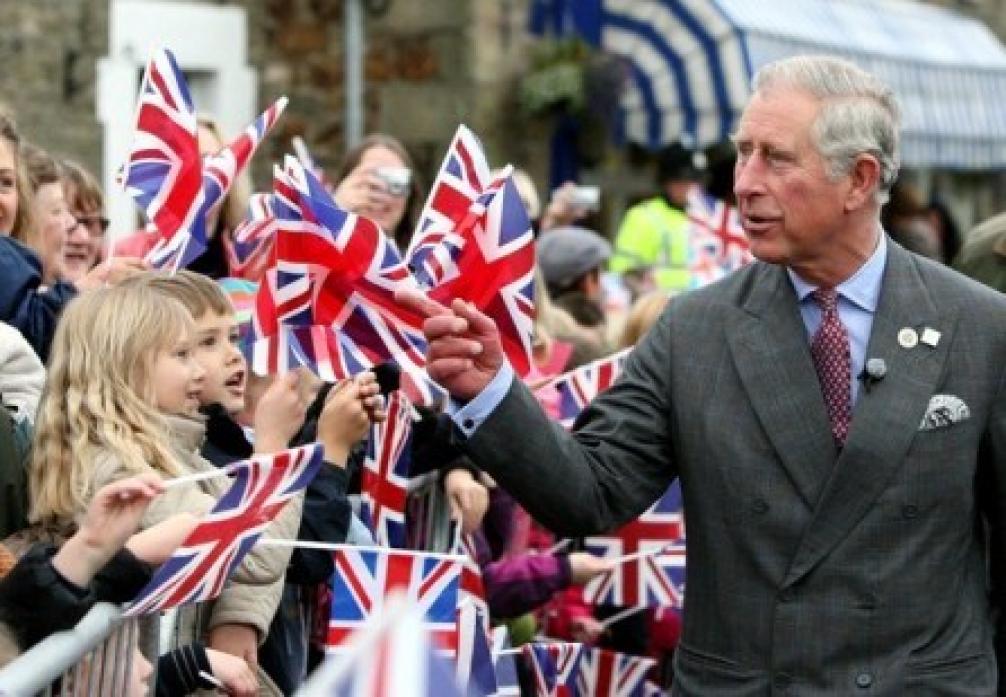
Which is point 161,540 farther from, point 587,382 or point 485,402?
point 587,382

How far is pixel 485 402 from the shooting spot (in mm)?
4156

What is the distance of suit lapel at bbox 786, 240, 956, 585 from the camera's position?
13.9 ft

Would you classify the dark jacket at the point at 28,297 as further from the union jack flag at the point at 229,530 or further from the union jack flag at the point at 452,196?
the union jack flag at the point at 229,530

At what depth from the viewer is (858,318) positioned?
14.5ft

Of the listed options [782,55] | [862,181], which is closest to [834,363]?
[862,181]

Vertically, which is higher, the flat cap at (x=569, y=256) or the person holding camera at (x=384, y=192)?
the person holding camera at (x=384, y=192)

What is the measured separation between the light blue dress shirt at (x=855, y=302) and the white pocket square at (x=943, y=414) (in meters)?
0.17

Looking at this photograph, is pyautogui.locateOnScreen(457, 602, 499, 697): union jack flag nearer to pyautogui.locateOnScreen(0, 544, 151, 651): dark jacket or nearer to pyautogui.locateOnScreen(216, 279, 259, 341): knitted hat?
pyautogui.locateOnScreen(216, 279, 259, 341): knitted hat

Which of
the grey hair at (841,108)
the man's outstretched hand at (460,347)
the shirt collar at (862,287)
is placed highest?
the grey hair at (841,108)

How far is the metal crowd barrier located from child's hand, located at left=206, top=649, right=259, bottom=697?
0.50 m

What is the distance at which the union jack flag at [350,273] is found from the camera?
5137mm

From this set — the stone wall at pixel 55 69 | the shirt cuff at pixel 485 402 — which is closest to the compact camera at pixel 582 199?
the stone wall at pixel 55 69

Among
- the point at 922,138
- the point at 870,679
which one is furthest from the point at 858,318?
the point at 922,138

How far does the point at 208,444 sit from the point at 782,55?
40.5ft
